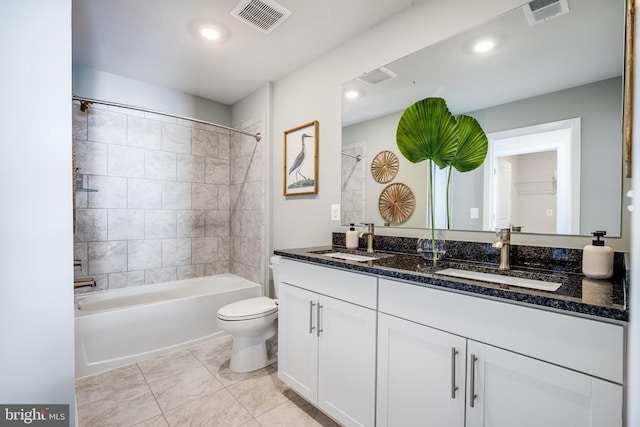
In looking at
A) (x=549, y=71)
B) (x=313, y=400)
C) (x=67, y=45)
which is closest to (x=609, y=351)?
(x=549, y=71)

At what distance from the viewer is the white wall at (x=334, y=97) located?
5.26ft

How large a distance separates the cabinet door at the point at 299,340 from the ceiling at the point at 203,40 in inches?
68.6

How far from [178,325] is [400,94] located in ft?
8.18

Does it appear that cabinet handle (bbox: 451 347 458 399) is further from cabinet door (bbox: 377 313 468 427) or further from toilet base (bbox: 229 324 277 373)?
toilet base (bbox: 229 324 277 373)

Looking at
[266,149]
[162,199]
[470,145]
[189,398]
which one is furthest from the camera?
[162,199]

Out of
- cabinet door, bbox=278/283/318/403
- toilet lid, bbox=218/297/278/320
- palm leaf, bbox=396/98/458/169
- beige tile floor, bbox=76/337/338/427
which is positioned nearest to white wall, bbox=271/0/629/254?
palm leaf, bbox=396/98/458/169

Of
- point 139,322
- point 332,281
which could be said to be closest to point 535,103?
point 332,281

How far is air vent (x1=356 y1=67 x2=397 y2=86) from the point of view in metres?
1.96

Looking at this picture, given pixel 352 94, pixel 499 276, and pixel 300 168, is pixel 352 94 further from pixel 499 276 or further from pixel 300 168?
pixel 499 276

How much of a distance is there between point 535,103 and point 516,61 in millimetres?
233

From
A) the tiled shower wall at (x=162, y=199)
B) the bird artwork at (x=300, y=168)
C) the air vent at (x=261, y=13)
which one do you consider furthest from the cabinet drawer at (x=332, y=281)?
the air vent at (x=261, y=13)

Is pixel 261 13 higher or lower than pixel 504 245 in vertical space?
higher

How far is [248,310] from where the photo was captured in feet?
7.27

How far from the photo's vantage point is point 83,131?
2.70 m
